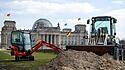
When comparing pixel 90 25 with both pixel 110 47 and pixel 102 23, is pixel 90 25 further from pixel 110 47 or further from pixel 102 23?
pixel 110 47

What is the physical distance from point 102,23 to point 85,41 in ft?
5.69

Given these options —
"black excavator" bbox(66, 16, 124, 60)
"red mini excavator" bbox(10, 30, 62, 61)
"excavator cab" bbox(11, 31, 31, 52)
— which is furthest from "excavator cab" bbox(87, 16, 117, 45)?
"excavator cab" bbox(11, 31, 31, 52)

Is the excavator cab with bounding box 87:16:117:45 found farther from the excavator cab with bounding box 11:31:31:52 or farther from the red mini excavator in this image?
the excavator cab with bounding box 11:31:31:52

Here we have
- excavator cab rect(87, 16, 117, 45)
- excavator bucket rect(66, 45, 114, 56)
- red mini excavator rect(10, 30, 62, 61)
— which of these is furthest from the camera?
red mini excavator rect(10, 30, 62, 61)

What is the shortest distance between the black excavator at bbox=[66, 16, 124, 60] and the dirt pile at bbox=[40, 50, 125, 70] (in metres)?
0.58

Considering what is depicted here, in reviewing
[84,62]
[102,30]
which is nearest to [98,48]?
[84,62]

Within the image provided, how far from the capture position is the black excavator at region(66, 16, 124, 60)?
19703 mm

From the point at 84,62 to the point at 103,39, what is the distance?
14.7 feet

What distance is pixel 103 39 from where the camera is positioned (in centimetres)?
2248

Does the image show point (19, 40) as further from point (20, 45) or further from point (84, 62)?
point (84, 62)

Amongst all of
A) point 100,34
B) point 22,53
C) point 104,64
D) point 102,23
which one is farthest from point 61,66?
point 22,53

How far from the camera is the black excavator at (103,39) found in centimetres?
1970

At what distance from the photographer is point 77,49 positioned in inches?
819

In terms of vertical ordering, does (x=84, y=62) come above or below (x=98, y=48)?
below
